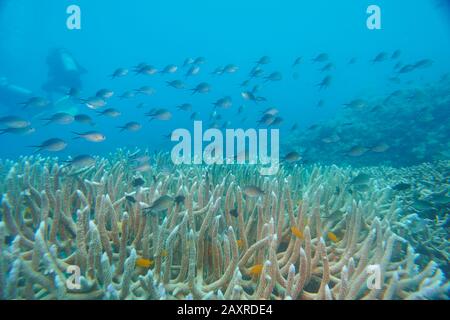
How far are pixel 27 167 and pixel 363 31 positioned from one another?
168377mm

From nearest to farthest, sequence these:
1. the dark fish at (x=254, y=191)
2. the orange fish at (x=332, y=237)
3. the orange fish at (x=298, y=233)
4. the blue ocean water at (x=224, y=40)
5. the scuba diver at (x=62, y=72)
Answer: the orange fish at (x=298, y=233), the orange fish at (x=332, y=237), the dark fish at (x=254, y=191), the scuba diver at (x=62, y=72), the blue ocean water at (x=224, y=40)

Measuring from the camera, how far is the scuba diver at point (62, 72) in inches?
879

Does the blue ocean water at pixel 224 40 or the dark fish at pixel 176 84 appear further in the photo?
the blue ocean water at pixel 224 40

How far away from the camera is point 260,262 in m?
3.15

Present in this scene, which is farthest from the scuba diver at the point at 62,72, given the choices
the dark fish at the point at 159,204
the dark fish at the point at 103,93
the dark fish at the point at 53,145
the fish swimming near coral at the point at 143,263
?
the fish swimming near coral at the point at 143,263

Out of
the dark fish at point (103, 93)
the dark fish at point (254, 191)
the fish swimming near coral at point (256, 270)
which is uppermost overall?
the dark fish at point (103, 93)

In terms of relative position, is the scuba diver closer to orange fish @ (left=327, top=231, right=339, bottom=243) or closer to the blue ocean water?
orange fish @ (left=327, top=231, right=339, bottom=243)

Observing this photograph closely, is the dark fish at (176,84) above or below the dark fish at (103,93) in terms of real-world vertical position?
above

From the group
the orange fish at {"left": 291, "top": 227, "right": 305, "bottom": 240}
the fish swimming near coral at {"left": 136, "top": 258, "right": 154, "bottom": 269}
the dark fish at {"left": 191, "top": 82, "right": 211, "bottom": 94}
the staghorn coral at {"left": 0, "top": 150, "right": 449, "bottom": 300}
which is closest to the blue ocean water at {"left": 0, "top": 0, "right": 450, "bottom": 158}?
the dark fish at {"left": 191, "top": 82, "right": 211, "bottom": 94}

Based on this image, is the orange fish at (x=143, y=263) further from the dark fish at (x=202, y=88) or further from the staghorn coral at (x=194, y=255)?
the dark fish at (x=202, y=88)

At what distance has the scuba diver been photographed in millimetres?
22328

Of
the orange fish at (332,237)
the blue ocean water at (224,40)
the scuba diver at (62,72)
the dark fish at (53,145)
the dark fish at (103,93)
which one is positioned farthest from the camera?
the blue ocean water at (224,40)
